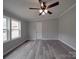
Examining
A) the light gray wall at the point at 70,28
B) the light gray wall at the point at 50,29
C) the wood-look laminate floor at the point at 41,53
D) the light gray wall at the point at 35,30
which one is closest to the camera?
the wood-look laminate floor at the point at 41,53

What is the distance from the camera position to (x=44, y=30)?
10.3m

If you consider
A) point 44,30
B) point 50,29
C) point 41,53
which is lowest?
point 41,53

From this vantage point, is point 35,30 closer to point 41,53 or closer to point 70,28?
point 70,28

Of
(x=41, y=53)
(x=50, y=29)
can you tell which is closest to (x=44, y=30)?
(x=50, y=29)

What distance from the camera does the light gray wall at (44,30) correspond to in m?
10.2

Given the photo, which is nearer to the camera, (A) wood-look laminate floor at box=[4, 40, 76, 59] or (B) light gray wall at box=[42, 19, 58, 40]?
(A) wood-look laminate floor at box=[4, 40, 76, 59]

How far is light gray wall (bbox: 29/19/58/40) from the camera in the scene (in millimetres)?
10172

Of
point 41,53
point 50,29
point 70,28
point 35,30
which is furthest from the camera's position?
point 35,30

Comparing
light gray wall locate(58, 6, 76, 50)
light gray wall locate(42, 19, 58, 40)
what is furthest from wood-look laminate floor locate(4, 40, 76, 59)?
light gray wall locate(42, 19, 58, 40)

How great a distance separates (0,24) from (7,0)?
107 inches

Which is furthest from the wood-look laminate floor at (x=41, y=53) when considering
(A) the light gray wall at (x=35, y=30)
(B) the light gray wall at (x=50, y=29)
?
(A) the light gray wall at (x=35, y=30)

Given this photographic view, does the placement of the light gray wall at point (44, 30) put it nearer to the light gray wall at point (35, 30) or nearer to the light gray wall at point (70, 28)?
the light gray wall at point (35, 30)

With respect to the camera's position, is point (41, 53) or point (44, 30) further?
point (44, 30)

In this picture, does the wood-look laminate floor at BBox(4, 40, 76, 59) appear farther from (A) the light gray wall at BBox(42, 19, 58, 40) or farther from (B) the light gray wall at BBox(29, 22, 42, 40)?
(B) the light gray wall at BBox(29, 22, 42, 40)
